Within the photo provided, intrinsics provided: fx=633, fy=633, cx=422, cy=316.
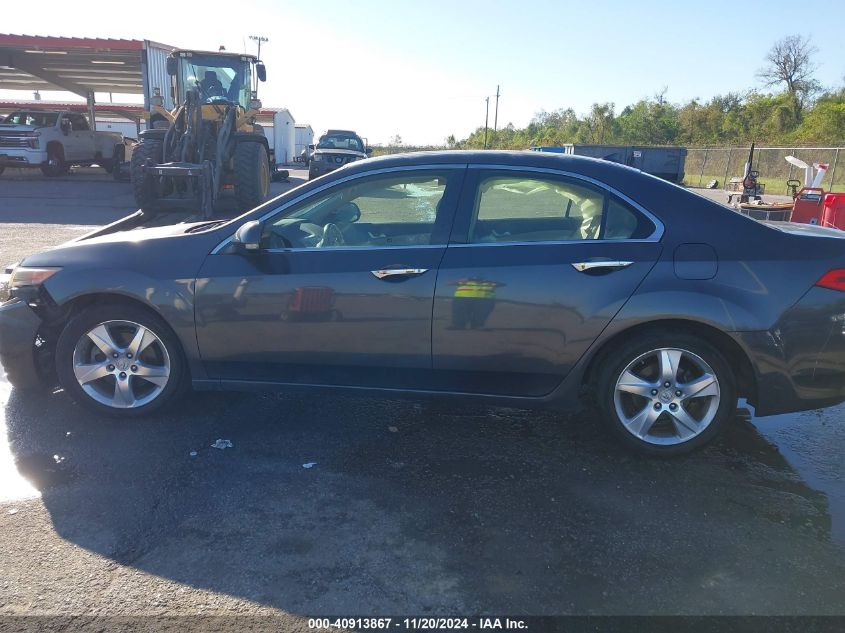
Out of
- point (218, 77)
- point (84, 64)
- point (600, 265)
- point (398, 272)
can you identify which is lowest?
point (398, 272)

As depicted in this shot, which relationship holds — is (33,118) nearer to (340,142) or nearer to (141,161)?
(340,142)

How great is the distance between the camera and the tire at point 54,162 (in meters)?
21.5

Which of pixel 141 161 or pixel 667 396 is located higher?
pixel 141 161

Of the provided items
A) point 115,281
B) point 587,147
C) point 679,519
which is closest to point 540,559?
point 679,519

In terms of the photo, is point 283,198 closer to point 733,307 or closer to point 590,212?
point 590,212

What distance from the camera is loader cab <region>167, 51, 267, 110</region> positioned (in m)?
14.5

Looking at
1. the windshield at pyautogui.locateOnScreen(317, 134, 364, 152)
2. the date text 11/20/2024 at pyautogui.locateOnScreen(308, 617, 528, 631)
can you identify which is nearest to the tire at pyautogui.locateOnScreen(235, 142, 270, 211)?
the date text 11/20/2024 at pyautogui.locateOnScreen(308, 617, 528, 631)

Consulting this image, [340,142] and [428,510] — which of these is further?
[340,142]

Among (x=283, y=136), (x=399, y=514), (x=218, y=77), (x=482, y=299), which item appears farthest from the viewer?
(x=283, y=136)

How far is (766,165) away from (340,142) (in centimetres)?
2608

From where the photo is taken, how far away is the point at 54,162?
858 inches

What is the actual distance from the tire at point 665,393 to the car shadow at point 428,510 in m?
0.17

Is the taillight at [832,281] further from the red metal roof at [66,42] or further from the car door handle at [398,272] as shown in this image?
the red metal roof at [66,42]

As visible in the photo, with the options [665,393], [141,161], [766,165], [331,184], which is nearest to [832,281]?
[665,393]
